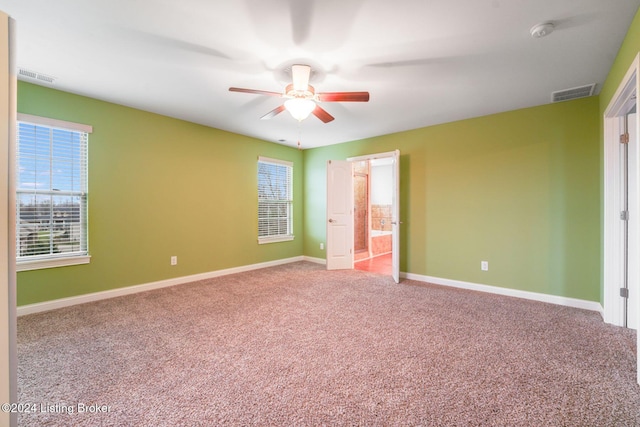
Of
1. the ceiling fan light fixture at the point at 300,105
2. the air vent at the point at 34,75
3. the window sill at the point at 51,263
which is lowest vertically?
the window sill at the point at 51,263

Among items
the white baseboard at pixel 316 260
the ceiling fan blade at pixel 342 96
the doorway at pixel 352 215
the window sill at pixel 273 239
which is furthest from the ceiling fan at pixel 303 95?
the white baseboard at pixel 316 260

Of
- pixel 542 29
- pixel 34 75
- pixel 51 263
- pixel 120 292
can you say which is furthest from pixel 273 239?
pixel 542 29

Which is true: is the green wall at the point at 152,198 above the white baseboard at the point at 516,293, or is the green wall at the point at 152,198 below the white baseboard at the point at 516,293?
above

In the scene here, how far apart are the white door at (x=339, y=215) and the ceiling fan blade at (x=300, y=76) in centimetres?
278

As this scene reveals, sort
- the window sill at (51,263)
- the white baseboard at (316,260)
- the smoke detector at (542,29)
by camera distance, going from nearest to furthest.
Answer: the smoke detector at (542,29)
the window sill at (51,263)
the white baseboard at (316,260)

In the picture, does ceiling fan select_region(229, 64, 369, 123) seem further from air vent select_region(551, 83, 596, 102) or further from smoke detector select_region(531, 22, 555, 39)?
air vent select_region(551, 83, 596, 102)

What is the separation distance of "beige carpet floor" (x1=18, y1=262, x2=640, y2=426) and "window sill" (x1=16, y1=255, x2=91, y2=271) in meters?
0.52

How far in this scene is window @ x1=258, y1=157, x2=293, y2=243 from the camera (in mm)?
5379

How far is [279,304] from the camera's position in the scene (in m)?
3.35

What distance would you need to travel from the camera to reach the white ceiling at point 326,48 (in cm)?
186

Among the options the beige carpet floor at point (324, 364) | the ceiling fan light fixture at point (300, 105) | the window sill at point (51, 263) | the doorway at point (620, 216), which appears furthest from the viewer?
the window sill at point (51, 263)

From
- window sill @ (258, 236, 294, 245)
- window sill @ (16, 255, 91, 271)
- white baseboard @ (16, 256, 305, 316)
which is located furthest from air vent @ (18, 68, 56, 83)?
window sill @ (258, 236, 294, 245)

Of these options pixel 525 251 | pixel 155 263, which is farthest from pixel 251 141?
pixel 525 251

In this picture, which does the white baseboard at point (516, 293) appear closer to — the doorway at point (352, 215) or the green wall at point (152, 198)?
the doorway at point (352, 215)
